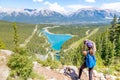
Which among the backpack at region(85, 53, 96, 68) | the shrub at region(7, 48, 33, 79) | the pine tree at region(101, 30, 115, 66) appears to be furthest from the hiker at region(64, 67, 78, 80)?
the pine tree at region(101, 30, 115, 66)

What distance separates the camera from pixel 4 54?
1546 cm

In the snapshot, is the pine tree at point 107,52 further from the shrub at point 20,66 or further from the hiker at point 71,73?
the shrub at point 20,66

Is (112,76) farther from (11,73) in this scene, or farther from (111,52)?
(111,52)

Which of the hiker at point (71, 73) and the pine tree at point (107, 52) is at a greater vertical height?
the hiker at point (71, 73)

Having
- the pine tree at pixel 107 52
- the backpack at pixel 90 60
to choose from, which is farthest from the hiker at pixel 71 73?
the pine tree at pixel 107 52

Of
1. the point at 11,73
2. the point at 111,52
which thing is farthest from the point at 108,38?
the point at 11,73

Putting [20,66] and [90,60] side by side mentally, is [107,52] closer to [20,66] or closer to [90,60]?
[90,60]

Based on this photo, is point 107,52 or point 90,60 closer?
point 90,60

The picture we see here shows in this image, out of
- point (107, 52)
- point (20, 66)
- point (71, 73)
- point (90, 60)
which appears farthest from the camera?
point (107, 52)

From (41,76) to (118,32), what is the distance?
2449 inches

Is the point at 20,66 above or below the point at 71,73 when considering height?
above

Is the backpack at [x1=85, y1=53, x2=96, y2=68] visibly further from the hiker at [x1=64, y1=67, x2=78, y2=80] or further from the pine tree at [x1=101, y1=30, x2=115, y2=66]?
the pine tree at [x1=101, y1=30, x2=115, y2=66]

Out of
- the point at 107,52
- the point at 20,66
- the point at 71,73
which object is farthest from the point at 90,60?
the point at 107,52

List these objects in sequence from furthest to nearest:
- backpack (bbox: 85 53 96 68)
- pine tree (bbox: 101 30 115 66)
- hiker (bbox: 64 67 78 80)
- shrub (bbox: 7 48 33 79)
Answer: pine tree (bbox: 101 30 115 66) → hiker (bbox: 64 67 78 80) → backpack (bbox: 85 53 96 68) → shrub (bbox: 7 48 33 79)
